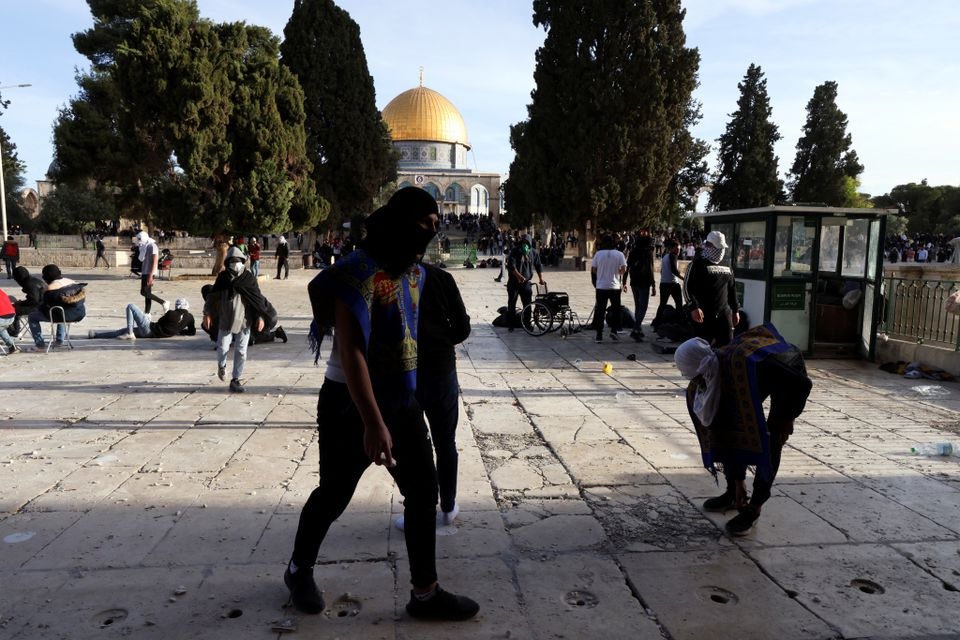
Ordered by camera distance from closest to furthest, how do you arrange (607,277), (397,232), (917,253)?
(397,232) → (607,277) → (917,253)

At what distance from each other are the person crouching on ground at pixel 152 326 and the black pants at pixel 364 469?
8.44 m

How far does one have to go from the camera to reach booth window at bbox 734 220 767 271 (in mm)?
8734

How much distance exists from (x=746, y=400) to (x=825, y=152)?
46628 mm

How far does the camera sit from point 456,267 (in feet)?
98.8

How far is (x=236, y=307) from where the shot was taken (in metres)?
6.44

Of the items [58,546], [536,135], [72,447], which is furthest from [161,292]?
[536,135]

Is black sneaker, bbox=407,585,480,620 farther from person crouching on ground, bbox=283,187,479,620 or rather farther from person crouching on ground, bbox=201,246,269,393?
person crouching on ground, bbox=201,246,269,393

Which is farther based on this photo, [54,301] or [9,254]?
[9,254]

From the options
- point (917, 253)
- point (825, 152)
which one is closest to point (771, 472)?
point (917, 253)

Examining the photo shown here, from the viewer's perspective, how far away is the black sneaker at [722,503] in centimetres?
377

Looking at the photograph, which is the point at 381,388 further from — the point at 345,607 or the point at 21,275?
the point at 21,275

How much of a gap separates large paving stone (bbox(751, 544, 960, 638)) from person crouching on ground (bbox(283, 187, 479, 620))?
1.50m

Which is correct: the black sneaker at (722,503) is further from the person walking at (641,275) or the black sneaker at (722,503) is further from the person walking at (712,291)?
the person walking at (641,275)

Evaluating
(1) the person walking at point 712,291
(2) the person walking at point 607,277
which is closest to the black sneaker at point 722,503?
(1) the person walking at point 712,291
